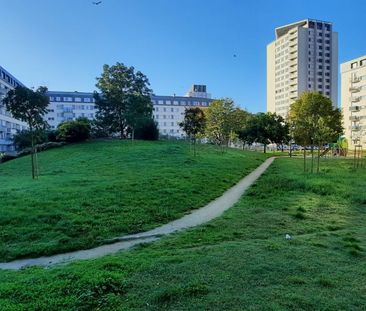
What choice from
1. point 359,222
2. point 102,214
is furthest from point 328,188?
point 102,214

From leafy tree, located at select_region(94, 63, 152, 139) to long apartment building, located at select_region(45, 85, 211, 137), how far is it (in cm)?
6207

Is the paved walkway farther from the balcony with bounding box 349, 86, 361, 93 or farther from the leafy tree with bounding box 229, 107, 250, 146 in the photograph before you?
the balcony with bounding box 349, 86, 361, 93

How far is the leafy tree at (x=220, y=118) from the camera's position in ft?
188

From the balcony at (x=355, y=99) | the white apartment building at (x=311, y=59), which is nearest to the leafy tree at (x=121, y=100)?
the balcony at (x=355, y=99)

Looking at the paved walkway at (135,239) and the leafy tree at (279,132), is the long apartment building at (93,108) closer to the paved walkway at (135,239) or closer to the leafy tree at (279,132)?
the leafy tree at (279,132)

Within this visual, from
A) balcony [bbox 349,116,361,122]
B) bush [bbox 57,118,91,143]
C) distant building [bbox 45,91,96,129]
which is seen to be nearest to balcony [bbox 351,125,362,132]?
balcony [bbox 349,116,361,122]

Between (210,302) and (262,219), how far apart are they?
6.24m

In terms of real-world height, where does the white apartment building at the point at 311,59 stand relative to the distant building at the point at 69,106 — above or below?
above

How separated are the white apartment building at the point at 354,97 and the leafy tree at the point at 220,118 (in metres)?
45.1

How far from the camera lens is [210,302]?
4969 millimetres

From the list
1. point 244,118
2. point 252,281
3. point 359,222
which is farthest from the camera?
point 244,118

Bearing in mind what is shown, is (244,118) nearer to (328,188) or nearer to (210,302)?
(328,188)

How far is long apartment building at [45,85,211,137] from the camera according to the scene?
120312mm

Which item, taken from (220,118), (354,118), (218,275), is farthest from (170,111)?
(218,275)
